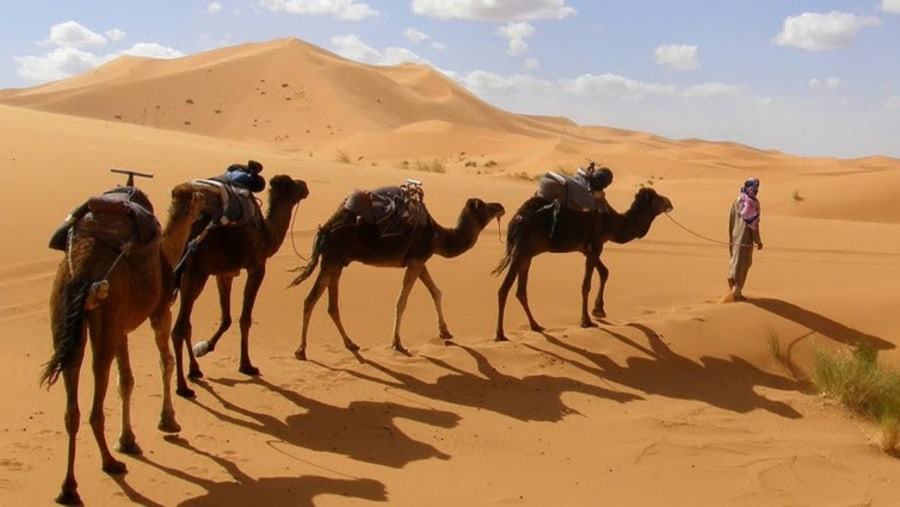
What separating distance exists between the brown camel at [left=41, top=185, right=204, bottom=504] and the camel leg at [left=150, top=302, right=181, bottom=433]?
0.16 metres

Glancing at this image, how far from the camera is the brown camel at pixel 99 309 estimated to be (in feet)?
18.6

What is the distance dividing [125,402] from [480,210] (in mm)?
5239

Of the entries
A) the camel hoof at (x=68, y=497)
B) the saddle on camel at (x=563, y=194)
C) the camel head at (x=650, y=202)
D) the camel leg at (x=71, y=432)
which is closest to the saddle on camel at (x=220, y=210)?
the camel leg at (x=71, y=432)

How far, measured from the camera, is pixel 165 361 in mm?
7086

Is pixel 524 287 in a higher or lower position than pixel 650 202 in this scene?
lower

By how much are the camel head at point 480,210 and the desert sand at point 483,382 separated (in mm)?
1454

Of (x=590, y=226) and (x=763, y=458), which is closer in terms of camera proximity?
(x=763, y=458)

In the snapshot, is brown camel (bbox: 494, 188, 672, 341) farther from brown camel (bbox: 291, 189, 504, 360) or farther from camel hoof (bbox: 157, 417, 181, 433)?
camel hoof (bbox: 157, 417, 181, 433)

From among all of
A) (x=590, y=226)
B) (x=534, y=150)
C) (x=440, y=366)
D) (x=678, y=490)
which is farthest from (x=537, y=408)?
(x=534, y=150)

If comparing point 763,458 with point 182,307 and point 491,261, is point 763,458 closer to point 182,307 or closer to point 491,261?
point 182,307

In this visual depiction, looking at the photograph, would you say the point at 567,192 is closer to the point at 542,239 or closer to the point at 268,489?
the point at 542,239

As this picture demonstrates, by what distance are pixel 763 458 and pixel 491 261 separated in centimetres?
739

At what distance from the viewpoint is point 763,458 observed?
300 inches

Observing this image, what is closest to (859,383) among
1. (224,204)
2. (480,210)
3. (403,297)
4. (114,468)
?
(480,210)
